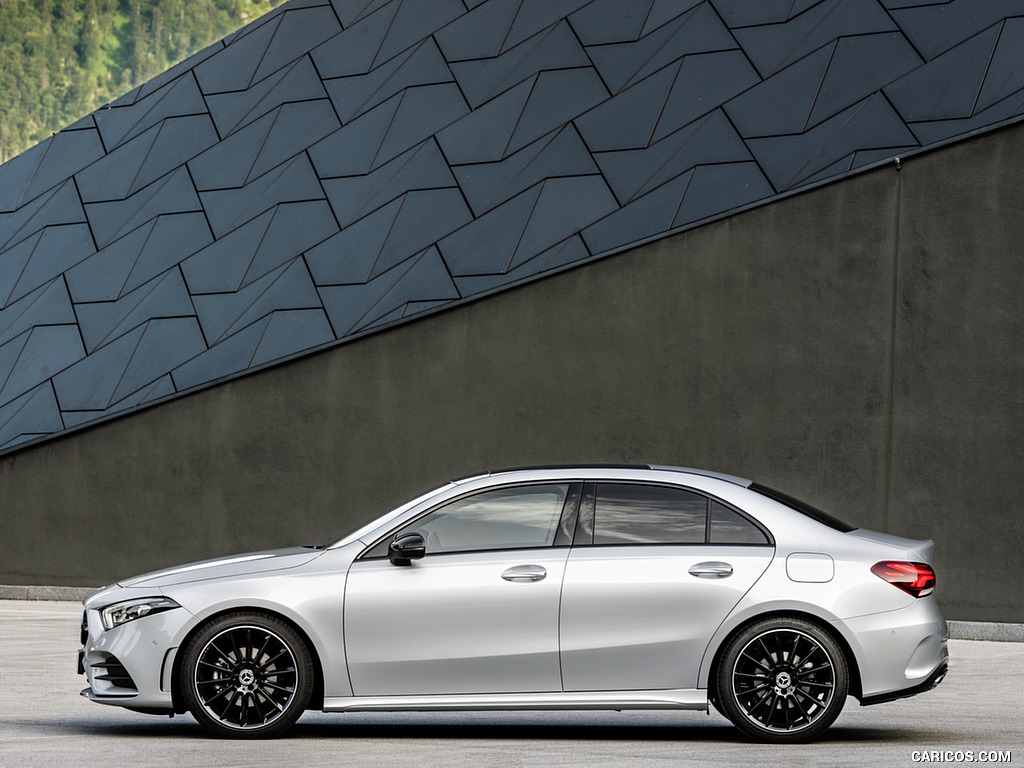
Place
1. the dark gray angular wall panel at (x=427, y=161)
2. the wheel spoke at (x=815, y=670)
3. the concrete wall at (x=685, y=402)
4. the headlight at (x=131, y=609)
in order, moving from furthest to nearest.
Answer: the dark gray angular wall panel at (x=427, y=161), the concrete wall at (x=685, y=402), the headlight at (x=131, y=609), the wheel spoke at (x=815, y=670)

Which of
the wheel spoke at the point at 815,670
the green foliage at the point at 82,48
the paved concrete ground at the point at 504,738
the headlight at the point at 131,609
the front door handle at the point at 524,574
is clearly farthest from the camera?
the green foliage at the point at 82,48

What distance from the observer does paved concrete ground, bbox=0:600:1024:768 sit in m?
6.47

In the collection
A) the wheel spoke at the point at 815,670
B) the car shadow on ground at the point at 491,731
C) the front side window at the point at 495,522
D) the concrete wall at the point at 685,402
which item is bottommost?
the car shadow on ground at the point at 491,731

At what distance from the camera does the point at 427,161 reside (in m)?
17.2

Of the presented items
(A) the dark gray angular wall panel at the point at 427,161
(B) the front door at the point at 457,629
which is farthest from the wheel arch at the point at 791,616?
(A) the dark gray angular wall panel at the point at 427,161

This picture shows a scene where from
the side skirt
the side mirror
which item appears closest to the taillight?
the side skirt

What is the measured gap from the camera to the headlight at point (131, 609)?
7191 mm

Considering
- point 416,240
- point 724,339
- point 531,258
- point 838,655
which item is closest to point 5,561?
point 416,240

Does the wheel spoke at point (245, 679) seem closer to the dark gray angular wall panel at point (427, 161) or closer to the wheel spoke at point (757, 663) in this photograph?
the wheel spoke at point (757, 663)

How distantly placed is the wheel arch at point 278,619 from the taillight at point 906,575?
309 centimetres

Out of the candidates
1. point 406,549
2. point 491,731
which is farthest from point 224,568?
point 491,731

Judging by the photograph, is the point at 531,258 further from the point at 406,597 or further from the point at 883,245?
the point at 406,597

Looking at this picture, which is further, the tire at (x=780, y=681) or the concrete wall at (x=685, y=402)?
the concrete wall at (x=685, y=402)

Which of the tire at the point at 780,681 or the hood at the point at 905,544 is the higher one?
the hood at the point at 905,544
